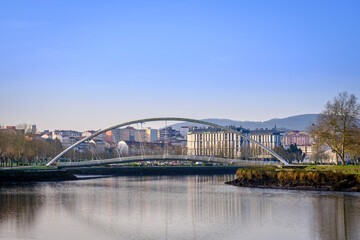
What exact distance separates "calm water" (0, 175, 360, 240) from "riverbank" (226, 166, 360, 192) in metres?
2.79

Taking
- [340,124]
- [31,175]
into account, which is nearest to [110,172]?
[31,175]

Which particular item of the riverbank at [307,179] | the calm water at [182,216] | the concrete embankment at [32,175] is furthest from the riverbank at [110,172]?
the riverbank at [307,179]

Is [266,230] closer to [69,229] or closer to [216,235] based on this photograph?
[216,235]

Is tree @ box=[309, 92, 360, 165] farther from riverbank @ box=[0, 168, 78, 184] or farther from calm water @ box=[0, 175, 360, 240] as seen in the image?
riverbank @ box=[0, 168, 78, 184]

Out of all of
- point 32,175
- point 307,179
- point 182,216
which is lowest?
→ point 182,216

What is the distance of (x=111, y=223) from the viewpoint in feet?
94.2

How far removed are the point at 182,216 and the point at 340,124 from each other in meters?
31.7

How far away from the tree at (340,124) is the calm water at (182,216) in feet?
45.5

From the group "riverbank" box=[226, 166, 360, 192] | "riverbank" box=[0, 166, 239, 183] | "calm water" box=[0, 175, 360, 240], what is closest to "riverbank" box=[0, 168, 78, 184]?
"riverbank" box=[0, 166, 239, 183]

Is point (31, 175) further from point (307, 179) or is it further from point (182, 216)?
point (182, 216)

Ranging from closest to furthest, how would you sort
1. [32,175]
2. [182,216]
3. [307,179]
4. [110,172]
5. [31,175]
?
[182,216] < [307,179] < [31,175] < [32,175] < [110,172]

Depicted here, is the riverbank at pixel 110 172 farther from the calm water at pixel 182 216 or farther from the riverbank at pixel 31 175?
the calm water at pixel 182 216

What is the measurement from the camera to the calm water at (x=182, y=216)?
83.5ft

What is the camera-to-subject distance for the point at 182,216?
103 feet
